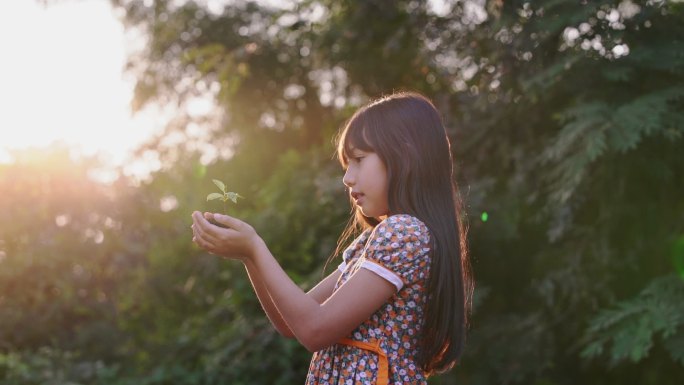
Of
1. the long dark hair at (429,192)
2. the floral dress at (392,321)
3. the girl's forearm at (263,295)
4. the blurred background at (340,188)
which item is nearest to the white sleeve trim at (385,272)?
the floral dress at (392,321)

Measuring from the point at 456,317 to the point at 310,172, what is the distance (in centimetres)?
432

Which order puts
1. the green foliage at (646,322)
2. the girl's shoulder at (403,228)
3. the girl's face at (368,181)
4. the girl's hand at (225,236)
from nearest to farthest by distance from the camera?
the girl's hand at (225,236) < the girl's shoulder at (403,228) < the girl's face at (368,181) < the green foliage at (646,322)

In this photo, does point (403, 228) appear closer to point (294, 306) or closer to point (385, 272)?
point (385, 272)

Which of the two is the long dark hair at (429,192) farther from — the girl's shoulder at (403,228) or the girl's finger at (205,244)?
the girl's finger at (205,244)

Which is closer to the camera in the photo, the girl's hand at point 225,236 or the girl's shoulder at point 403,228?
the girl's hand at point 225,236

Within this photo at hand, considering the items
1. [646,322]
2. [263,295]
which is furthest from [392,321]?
[646,322]

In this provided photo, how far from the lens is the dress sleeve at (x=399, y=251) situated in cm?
198

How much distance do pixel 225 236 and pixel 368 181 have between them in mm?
413

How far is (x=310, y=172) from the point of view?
6.38 metres

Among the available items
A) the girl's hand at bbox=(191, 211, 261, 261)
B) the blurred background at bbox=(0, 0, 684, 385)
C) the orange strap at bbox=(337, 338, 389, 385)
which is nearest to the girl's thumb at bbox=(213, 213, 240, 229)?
the girl's hand at bbox=(191, 211, 261, 261)

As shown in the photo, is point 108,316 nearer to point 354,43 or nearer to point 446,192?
point 354,43

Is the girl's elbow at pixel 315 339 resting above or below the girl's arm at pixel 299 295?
below

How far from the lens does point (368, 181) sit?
2.13 metres

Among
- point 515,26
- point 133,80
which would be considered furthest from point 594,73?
point 133,80
